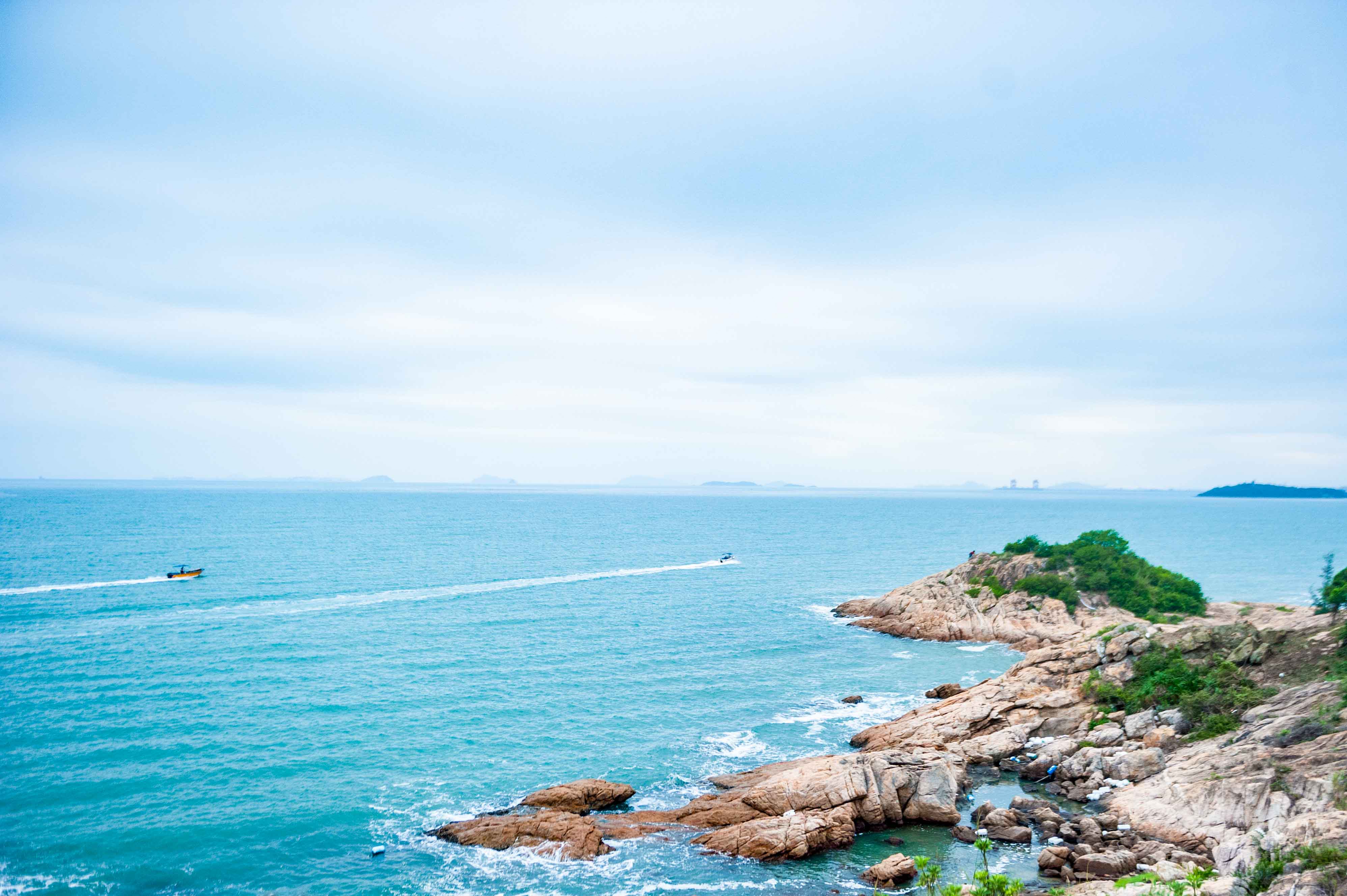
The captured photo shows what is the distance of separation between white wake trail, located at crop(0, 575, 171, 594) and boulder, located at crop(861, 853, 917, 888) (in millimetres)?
91896

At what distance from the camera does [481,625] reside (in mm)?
72125

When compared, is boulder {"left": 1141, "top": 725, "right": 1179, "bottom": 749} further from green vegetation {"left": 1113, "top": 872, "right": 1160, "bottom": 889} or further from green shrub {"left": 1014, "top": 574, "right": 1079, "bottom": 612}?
green shrub {"left": 1014, "top": 574, "right": 1079, "bottom": 612}

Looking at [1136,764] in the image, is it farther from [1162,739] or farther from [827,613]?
[827,613]

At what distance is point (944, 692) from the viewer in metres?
51.7

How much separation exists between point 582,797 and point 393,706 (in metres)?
20.2

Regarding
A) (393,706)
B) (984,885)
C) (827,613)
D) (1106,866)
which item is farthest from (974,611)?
(984,885)

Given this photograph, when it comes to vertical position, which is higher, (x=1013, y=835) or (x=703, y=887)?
(x=1013, y=835)

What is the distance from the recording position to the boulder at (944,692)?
51.4 meters

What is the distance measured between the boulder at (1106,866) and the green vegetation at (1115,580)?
47373mm

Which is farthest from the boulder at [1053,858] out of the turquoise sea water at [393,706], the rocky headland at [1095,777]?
the turquoise sea water at [393,706]

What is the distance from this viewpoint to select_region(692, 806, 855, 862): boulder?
30.8m

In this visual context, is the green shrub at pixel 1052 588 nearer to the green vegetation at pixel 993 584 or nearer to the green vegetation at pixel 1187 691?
the green vegetation at pixel 993 584

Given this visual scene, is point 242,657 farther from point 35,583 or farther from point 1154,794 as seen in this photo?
point 1154,794

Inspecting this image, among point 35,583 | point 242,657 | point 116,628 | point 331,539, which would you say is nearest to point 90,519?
point 331,539
